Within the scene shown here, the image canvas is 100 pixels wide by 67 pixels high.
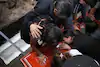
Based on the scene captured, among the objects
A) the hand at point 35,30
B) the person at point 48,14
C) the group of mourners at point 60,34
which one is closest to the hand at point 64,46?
the group of mourners at point 60,34

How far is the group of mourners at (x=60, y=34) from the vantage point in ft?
3.79

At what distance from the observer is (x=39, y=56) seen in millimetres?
1271

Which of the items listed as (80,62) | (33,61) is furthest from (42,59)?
(80,62)

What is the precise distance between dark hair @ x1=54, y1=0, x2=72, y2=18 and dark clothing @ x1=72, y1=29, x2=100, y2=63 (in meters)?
0.32

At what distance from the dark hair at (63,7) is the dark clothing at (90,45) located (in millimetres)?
321

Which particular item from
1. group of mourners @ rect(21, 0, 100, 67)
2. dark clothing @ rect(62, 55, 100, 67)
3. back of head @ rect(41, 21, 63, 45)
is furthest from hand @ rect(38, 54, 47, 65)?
dark clothing @ rect(62, 55, 100, 67)

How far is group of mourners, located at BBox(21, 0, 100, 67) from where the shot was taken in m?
1.16

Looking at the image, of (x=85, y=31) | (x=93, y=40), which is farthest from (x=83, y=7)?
(x=93, y=40)

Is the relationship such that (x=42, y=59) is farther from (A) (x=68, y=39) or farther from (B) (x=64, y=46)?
(A) (x=68, y=39)

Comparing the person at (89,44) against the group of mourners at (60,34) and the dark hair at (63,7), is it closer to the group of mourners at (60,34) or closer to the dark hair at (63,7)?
the group of mourners at (60,34)

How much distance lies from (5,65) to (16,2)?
0.73 metres

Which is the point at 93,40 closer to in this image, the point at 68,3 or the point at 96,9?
the point at 96,9

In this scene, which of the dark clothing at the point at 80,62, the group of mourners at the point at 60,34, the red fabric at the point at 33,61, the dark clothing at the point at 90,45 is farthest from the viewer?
the dark clothing at the point at 90,45

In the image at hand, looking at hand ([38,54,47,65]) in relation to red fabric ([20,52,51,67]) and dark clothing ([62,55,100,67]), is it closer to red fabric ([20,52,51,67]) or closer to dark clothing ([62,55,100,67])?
red fabric ([20,52,51,67])
